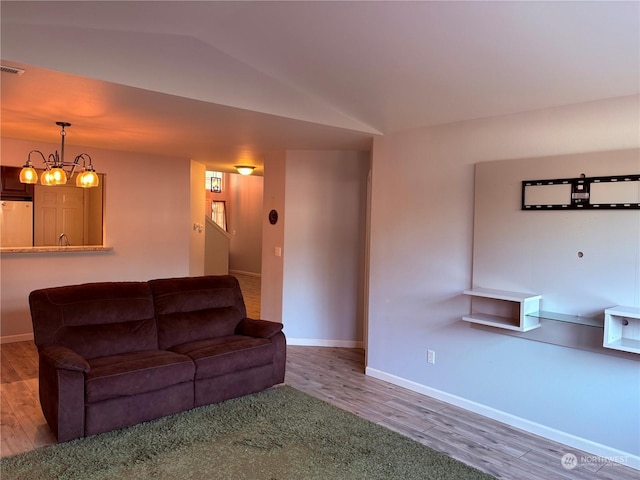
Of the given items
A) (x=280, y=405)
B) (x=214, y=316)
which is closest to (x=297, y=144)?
(x=214, y=316)

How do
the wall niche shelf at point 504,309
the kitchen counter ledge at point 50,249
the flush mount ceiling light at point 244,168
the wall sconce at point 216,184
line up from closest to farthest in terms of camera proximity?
the wall niche shelf at point 504,309 → the kitchen counter ledge at point 50,249 → the flush mount ceiling light at point 244,168 → the wall sconce at point 216,184

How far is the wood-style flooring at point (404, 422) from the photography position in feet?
8.82

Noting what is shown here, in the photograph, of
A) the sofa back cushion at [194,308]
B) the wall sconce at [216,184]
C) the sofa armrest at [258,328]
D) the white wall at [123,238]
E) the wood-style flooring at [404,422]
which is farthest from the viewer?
the wall sconce at [216,184]

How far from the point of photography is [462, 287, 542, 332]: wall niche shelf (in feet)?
9.96

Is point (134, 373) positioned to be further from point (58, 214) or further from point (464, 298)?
point (58, 214)

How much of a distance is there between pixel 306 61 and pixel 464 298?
7.37 ft

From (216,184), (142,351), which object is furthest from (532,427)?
(216,184)

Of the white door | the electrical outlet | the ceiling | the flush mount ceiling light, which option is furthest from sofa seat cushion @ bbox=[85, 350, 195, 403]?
the white door

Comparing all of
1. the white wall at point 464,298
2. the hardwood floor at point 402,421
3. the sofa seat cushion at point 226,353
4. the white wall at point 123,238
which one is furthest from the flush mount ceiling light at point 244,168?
the sofa seat cushion at point 226,353

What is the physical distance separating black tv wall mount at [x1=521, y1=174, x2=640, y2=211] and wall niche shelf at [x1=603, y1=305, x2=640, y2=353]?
0.65 m

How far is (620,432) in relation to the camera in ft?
9.02

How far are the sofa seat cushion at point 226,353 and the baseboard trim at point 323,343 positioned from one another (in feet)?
5.17

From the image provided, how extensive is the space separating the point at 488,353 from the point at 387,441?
3.65 ft

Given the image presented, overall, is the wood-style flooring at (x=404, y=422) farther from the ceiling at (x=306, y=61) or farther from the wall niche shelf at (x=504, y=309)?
the ceiling at (x=306, y=61)
